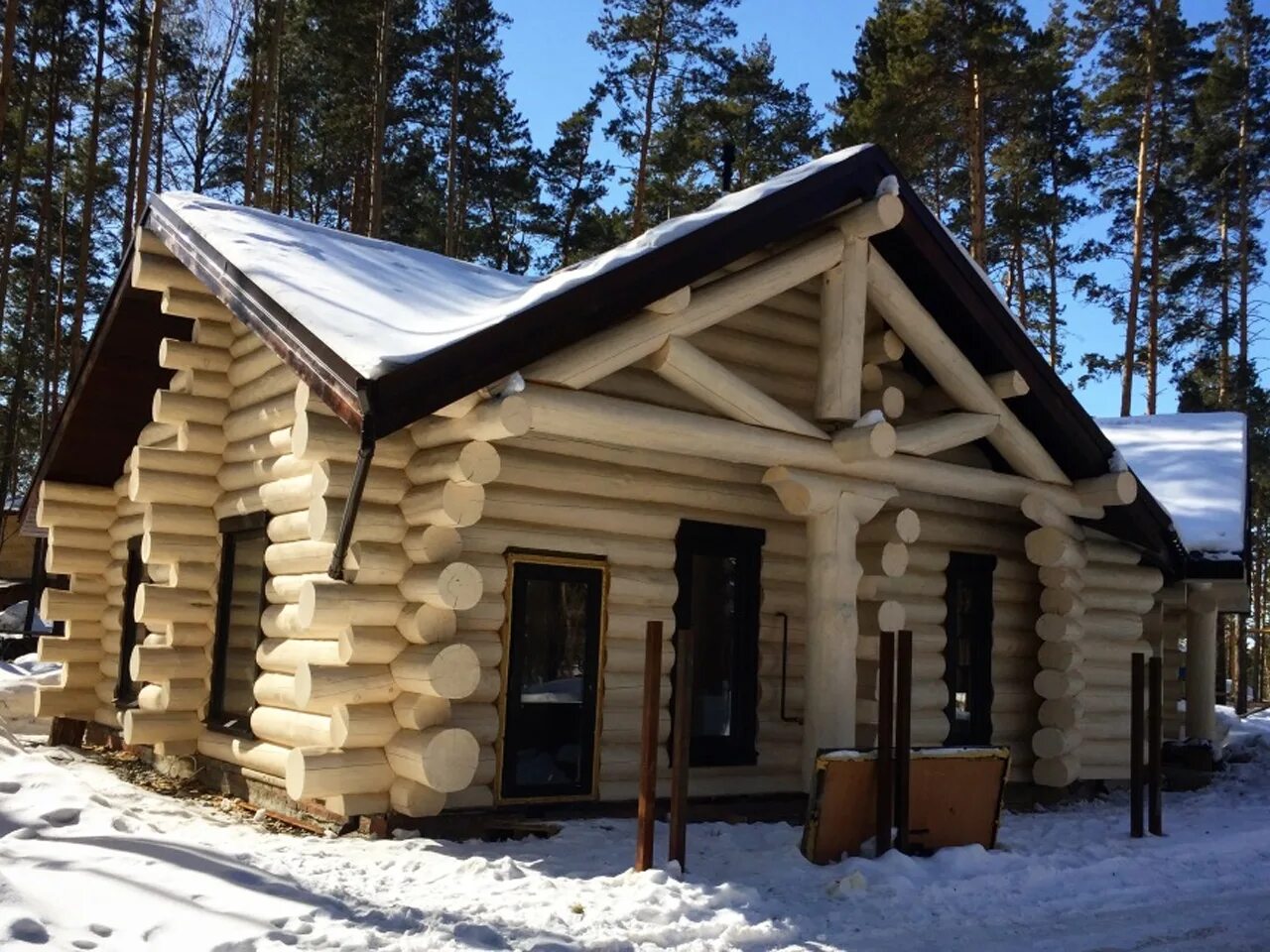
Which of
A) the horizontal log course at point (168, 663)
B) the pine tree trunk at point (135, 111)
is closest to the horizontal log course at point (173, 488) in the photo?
the horizontal log course at point (168, 663)

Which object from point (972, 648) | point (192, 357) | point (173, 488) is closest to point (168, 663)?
point (173, 488)

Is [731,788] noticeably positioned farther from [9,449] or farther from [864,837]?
[9,449]

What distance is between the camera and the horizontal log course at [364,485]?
7.39 meters

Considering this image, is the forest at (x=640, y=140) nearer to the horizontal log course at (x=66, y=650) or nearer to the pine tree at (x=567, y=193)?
the pine tree at (x=567, y=193)

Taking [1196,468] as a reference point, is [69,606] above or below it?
below

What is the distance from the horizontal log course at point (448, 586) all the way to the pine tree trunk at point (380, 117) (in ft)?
54.7

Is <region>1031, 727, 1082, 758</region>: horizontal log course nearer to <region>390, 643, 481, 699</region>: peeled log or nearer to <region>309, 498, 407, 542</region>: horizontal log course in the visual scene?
<region>390, 643, 481, 699</region>: peeled log

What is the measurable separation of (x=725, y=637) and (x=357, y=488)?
394cm

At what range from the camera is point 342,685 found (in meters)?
7.39

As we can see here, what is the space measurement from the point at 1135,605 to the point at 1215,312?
23058 millimetres

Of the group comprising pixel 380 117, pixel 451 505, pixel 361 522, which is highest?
pixel 380 117

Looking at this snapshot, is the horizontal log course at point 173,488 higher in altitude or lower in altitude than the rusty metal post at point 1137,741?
higher

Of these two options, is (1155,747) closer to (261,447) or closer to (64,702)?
(261,447)

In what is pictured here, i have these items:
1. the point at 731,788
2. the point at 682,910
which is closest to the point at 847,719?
the point at 731,788
